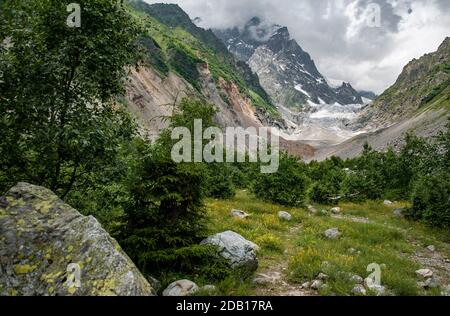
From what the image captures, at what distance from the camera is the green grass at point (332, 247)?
398 inches

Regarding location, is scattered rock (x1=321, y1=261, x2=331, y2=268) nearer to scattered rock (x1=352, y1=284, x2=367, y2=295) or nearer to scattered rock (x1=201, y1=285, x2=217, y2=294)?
scattered rock (x1=352, y1=284, x2=367, y2=295)

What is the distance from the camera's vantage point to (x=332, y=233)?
650 inches

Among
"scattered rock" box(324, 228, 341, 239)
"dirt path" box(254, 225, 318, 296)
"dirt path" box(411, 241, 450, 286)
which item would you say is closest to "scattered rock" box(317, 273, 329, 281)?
"dirt path" box(254, 225, 318, 296)

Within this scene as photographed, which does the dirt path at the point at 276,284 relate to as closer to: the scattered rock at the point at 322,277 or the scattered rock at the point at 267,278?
the scattered rock at the point at 267,278

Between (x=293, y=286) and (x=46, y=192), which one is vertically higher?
(x=46, y=192)

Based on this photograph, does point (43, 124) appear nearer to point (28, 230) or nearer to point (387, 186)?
point (28, 230)

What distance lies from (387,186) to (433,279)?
29090 millimetres

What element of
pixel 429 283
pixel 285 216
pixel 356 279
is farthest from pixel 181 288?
pixel 285 216

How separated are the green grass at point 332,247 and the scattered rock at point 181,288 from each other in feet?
2.27

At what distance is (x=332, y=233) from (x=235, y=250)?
7.56 m

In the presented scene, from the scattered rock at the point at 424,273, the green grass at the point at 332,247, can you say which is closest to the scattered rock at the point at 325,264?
the green grass at the point at 332,247

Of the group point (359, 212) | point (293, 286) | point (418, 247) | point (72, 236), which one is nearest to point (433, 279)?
point (293, 286)

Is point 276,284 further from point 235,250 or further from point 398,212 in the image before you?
point 398,212
